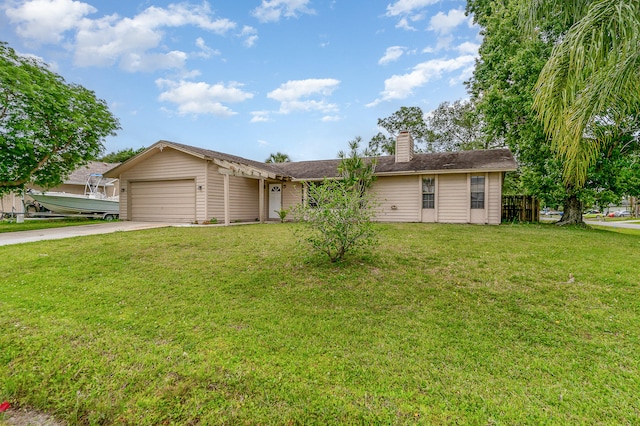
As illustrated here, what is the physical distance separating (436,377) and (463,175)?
12.5 m

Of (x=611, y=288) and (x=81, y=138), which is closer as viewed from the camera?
(x=611, y=288)

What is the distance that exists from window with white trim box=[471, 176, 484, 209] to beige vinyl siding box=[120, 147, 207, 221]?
39.1ft

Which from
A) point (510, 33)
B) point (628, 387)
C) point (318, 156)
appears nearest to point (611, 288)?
point (628, 387)

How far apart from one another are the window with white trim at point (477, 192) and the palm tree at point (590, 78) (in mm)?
8559

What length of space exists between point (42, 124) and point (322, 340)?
1460cm

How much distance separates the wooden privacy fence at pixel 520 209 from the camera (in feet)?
46.3

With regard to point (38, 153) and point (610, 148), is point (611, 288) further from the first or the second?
point (38, 153)

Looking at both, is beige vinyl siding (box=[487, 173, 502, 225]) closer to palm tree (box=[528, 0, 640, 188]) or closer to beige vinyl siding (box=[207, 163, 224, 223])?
palm tree (box=[528, 0, 640, 188])

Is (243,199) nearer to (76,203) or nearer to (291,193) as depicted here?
(291,193)

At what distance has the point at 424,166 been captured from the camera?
14.0m

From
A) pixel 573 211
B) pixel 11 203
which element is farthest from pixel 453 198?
pixel 11 203

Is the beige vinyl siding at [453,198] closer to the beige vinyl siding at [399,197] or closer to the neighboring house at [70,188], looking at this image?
the beige vinyl siding at [399,197]

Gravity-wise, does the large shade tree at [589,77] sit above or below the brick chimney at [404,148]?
below

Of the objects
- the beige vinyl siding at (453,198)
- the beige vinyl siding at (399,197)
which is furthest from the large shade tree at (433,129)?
the beige vinyl siding at (453,198)
